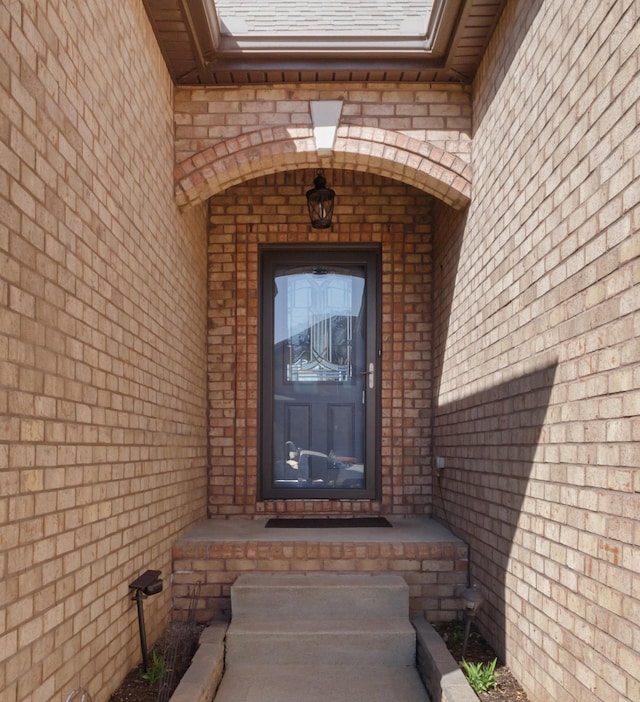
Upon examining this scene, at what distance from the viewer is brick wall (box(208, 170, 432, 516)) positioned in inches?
219

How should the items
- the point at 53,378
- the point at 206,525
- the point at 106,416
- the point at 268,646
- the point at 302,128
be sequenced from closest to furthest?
the point at 53,378 < the point at 106,416 < the point at 268,646 < the point at 302,128 < the point at 206,525

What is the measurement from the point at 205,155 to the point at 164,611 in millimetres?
2851

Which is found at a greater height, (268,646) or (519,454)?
(519,454)

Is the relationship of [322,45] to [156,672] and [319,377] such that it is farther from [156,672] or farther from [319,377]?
[156,672]

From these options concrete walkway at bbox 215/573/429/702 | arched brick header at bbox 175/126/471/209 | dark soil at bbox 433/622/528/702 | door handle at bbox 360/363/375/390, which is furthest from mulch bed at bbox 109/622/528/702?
arched brick header at bbox 175/126/471/209

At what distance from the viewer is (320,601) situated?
13.1 feet

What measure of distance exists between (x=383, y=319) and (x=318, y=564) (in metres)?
2.20

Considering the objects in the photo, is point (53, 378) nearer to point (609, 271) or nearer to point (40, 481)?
point (40, 481)

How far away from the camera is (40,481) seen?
90.7 inches

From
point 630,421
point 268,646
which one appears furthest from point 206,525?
point 630,421

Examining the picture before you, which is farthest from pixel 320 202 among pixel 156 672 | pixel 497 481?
pixel 156 672

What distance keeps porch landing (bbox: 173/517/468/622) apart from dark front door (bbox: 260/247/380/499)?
1.37 m

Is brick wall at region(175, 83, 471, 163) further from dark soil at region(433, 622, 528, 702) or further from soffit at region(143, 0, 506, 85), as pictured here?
dark soil at region(433, 622, 528, 702)

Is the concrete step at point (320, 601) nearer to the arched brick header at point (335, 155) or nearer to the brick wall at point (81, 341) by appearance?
the brick wall at point (81, 341)
